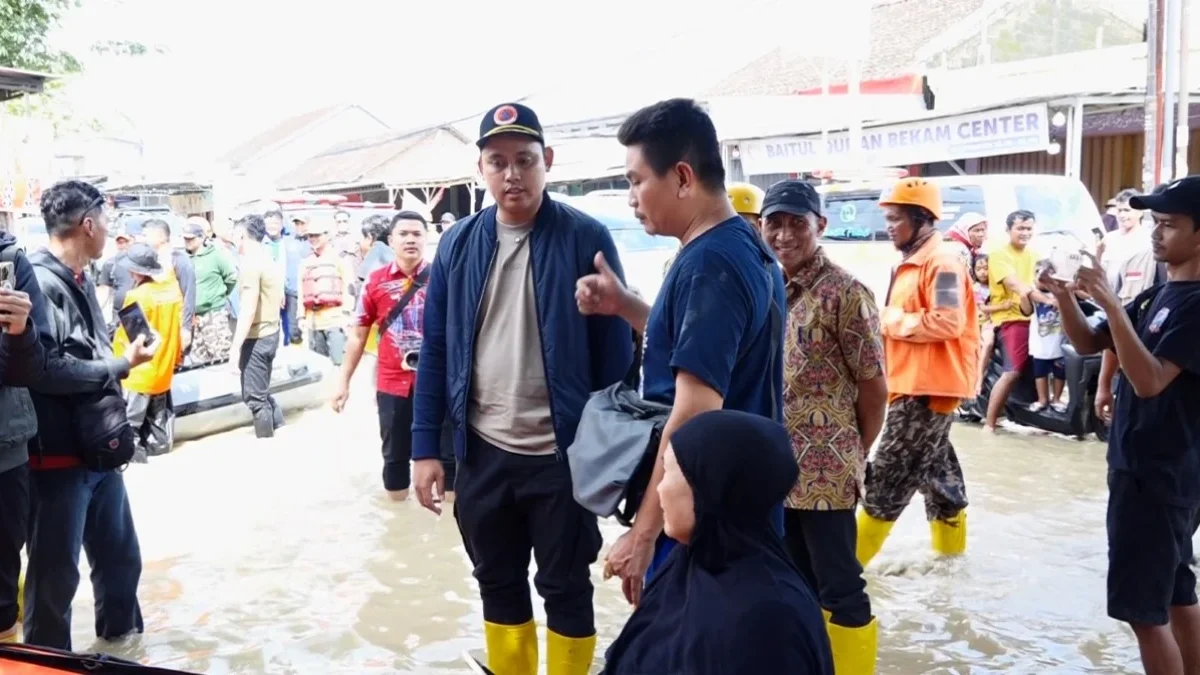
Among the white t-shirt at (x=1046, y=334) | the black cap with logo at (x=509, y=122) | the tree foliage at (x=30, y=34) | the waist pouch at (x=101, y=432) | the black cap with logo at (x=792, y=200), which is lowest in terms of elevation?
the white t-shirt at (x=1046, y=334)

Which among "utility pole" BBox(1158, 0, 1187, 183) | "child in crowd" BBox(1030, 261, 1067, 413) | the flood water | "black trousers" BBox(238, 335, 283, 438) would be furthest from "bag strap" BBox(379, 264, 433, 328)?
"utility pole" BBox(1158, 0, 1187, 183)

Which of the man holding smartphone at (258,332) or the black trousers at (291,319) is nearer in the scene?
the man holding smartphone at (258,332)

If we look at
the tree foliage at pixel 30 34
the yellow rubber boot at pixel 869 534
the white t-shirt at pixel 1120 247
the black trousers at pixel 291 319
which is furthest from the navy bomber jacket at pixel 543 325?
the tree foliage at pixel 30 34

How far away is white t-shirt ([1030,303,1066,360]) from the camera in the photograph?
8523mm

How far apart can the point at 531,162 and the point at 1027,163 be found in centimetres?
1528

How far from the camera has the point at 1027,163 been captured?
1692cm

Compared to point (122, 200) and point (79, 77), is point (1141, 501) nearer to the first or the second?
point (79, 77)

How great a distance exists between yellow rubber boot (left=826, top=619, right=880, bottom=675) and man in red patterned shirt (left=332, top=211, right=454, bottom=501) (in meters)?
3.14

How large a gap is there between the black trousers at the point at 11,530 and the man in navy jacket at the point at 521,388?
1380 mm

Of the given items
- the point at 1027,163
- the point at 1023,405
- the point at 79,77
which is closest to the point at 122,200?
the point at 79,77

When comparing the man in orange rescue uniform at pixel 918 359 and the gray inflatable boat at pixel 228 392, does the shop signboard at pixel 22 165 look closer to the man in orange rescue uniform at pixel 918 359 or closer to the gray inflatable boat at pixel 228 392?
the gray inflatable boat at pixel 228 392

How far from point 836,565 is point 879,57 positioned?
81.0 feet

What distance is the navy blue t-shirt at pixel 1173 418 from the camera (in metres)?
3.26

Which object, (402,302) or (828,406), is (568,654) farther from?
(402,302)
